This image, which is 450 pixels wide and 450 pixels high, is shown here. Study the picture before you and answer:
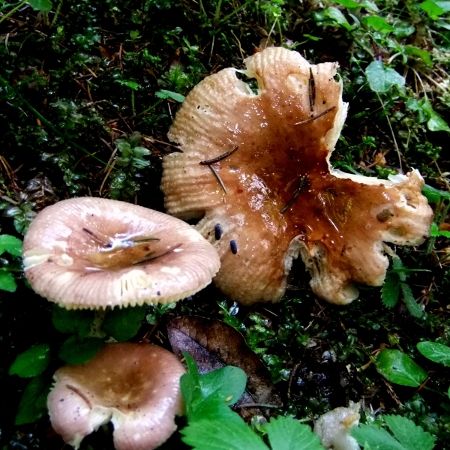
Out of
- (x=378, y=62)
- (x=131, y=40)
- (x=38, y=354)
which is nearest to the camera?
(x=38, y=354)

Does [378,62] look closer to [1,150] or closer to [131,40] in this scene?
[131,40]

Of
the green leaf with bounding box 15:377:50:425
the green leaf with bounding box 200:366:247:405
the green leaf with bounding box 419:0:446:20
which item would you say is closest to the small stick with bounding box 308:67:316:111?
the green leaf with bounding box 419:0:446:20

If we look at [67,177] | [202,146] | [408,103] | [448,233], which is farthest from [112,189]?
[408,103]

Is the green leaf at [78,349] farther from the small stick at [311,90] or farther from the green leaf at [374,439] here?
the small stick at [311,90]

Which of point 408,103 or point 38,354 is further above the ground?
point 408,103

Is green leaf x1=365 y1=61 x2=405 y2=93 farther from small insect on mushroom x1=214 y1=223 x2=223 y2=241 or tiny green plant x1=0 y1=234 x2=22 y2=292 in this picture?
tiny green plant x1=0 y1=234 x2=22 y2=292
